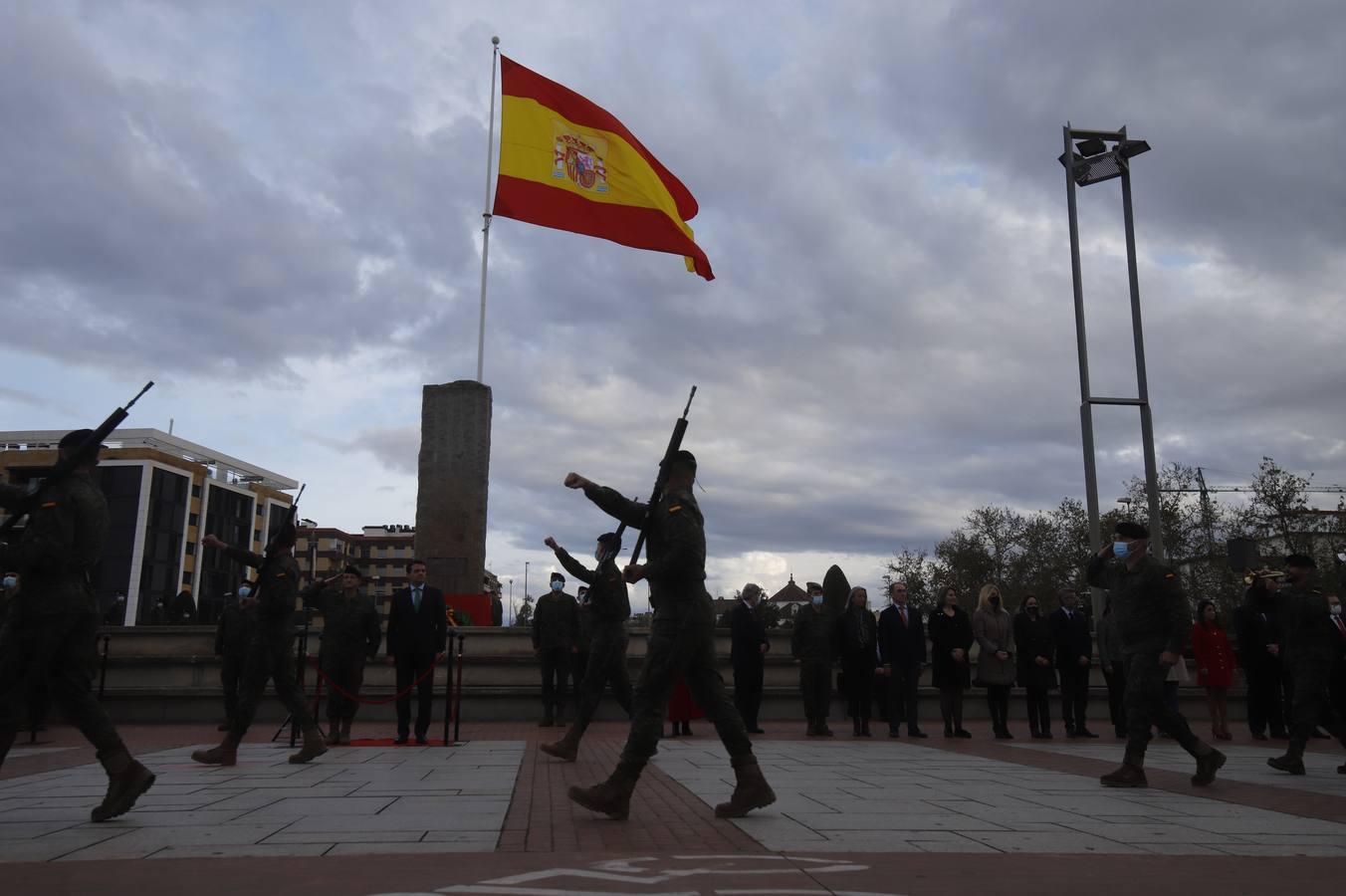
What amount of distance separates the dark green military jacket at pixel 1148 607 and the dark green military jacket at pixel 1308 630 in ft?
6.19

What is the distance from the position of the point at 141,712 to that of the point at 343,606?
5.44 metres

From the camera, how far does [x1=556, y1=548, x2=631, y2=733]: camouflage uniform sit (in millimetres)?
9703

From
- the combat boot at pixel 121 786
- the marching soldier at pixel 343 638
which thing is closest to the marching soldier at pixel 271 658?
the marching soldier at pixel 343 638

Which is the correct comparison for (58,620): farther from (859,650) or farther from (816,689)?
(859,650)

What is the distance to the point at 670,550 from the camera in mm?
6168

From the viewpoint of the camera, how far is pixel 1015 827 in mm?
5699

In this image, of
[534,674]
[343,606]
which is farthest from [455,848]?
[534,674]

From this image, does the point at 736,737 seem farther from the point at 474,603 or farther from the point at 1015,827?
the point at 474,603

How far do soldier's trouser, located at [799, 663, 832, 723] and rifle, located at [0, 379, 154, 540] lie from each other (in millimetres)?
9324

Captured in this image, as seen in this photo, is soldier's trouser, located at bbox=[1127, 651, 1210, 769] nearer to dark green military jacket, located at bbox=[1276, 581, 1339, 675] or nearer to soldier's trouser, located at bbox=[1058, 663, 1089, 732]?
dark green military jacket, located at bbox=[1276, 581, 1339, 675]

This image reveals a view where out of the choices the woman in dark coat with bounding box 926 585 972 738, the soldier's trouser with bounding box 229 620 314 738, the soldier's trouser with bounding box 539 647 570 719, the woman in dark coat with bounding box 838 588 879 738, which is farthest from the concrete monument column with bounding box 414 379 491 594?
the soldier's trouser with bounding box 229 620 314 738

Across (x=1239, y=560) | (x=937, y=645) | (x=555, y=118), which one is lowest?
(x=937, y=645)

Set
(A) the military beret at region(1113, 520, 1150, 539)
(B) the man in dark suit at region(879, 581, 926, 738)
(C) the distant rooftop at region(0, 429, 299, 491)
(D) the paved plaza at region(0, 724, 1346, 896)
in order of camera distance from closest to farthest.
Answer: (D) the paved plaza at region(0, 724, 1346, 896), (A) the military beret at region(1113, 520, 1150, 539), (B) the man in dark suit at region(879, 581, 926, 738), (C) the distant rooftop at region(0, 429, 299, 491)

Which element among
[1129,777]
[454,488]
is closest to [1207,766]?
[1129,777]
